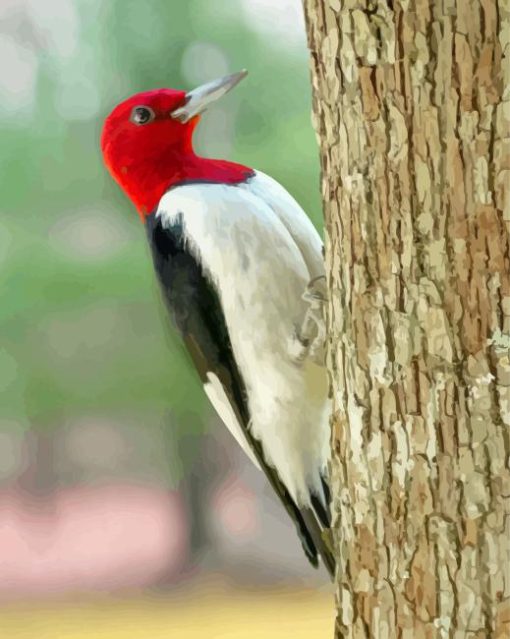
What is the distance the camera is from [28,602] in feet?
6.01

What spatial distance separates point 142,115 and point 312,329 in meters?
0.35

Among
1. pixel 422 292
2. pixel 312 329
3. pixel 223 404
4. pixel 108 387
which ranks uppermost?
pixel 422 292

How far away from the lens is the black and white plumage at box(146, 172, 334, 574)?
1091 millimetres

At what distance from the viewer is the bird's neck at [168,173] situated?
118cm

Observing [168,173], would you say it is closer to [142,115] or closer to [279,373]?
[142,115]

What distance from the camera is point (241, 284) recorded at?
1.09 metres

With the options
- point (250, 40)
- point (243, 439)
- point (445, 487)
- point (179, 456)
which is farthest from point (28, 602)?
point (445, 487)

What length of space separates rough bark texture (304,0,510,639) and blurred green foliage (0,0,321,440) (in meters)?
0.91

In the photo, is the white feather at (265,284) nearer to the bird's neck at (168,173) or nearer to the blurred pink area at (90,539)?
the bird's neck at (168,173)

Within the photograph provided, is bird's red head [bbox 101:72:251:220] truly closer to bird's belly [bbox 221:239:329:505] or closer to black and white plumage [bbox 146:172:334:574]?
black and white plumage [bbox 146:172:334:574]

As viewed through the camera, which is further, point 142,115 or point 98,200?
point 98,200

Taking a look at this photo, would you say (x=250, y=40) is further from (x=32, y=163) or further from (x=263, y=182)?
(x=263, y=182)

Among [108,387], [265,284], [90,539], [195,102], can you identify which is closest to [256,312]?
[265,284]

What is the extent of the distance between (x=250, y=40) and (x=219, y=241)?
74cm
